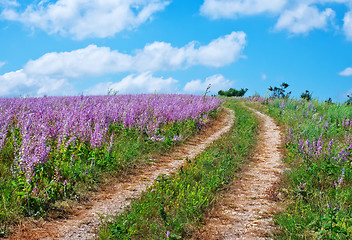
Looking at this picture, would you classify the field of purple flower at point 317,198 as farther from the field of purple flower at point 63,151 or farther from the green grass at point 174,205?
the field of purple flower at point 63,151

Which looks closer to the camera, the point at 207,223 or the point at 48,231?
the point at 48,231

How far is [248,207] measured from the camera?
519 cm

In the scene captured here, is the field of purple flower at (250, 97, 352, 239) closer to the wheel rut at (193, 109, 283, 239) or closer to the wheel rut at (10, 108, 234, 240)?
the wheel rut at (193, 109, 283, 239)

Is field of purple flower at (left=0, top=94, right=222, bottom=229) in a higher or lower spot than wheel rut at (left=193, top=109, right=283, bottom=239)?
higher

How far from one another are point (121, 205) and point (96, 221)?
0.54m

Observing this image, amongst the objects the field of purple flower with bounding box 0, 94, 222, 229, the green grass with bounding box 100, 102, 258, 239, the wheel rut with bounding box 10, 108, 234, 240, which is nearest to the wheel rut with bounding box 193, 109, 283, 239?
the green grass with bounding box 100, 102, 258, 239

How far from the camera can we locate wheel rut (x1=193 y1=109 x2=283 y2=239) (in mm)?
4273

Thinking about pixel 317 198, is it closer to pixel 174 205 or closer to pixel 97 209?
pixel 174 205

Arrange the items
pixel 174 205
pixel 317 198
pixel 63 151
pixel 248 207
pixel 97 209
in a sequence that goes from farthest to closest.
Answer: pixel 63 151
pixel 248 207
pixel 317 198
pixel 97 209
pixel 174 205

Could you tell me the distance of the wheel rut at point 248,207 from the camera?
4273 mm

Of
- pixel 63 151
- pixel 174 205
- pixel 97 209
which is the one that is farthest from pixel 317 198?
pixel 63 151

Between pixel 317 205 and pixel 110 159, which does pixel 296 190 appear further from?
pixel 110 159

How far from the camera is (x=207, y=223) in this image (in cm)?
456

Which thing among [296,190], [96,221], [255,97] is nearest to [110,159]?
[96,221]
